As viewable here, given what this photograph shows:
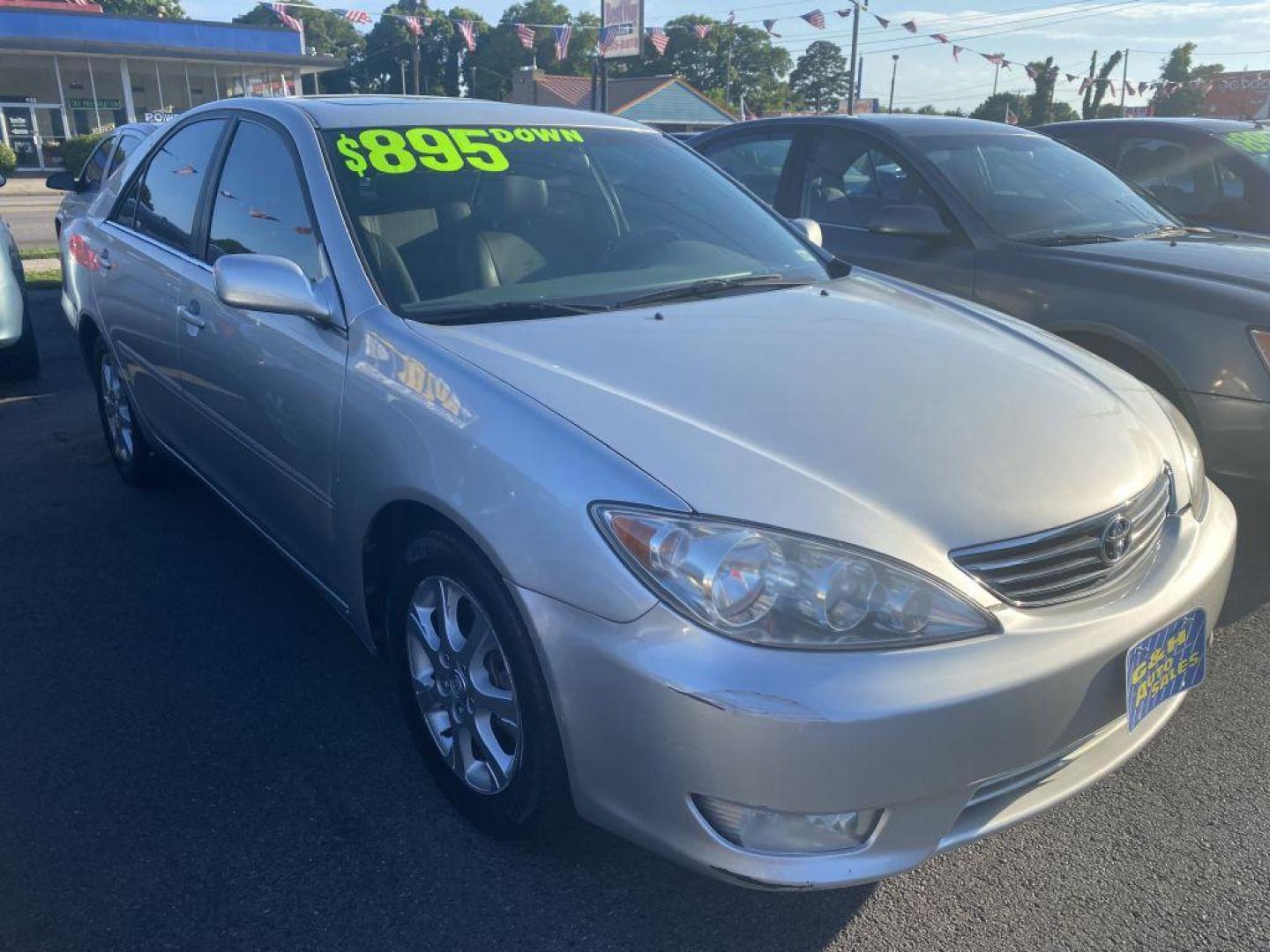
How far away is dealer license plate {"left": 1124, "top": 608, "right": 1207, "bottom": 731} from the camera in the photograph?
2.08 metres

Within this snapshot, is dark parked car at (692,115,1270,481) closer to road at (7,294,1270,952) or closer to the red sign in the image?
road at (7,294,1270,952)

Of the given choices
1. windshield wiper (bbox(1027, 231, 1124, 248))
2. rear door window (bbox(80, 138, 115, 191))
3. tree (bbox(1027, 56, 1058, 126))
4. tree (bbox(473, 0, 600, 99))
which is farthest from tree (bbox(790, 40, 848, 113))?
windshield wiper (bbox(1027, 231, 1124, 248))

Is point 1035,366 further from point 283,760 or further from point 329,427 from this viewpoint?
point 283,760

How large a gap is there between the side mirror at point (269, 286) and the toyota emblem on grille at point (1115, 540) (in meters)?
1.90

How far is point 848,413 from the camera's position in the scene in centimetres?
227

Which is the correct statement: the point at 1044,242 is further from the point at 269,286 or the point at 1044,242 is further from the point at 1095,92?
the point at 1095,92

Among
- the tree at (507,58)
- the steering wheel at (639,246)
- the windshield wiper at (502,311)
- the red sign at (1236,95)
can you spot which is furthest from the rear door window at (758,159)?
the tree at (507,58)

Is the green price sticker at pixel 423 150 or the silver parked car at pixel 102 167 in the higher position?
the green price sticker at pixel 423 150

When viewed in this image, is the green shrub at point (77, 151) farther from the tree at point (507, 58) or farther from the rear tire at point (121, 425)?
the tree at point (507, 58)

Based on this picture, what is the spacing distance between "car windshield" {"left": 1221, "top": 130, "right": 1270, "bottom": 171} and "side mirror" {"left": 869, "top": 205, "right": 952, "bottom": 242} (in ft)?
8.18

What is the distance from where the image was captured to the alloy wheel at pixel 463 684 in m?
2.27

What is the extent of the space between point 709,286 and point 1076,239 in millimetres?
2333

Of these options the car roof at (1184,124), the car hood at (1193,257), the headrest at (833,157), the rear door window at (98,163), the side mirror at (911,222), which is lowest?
the rear door window at (98,163)

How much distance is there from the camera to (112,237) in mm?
4387
